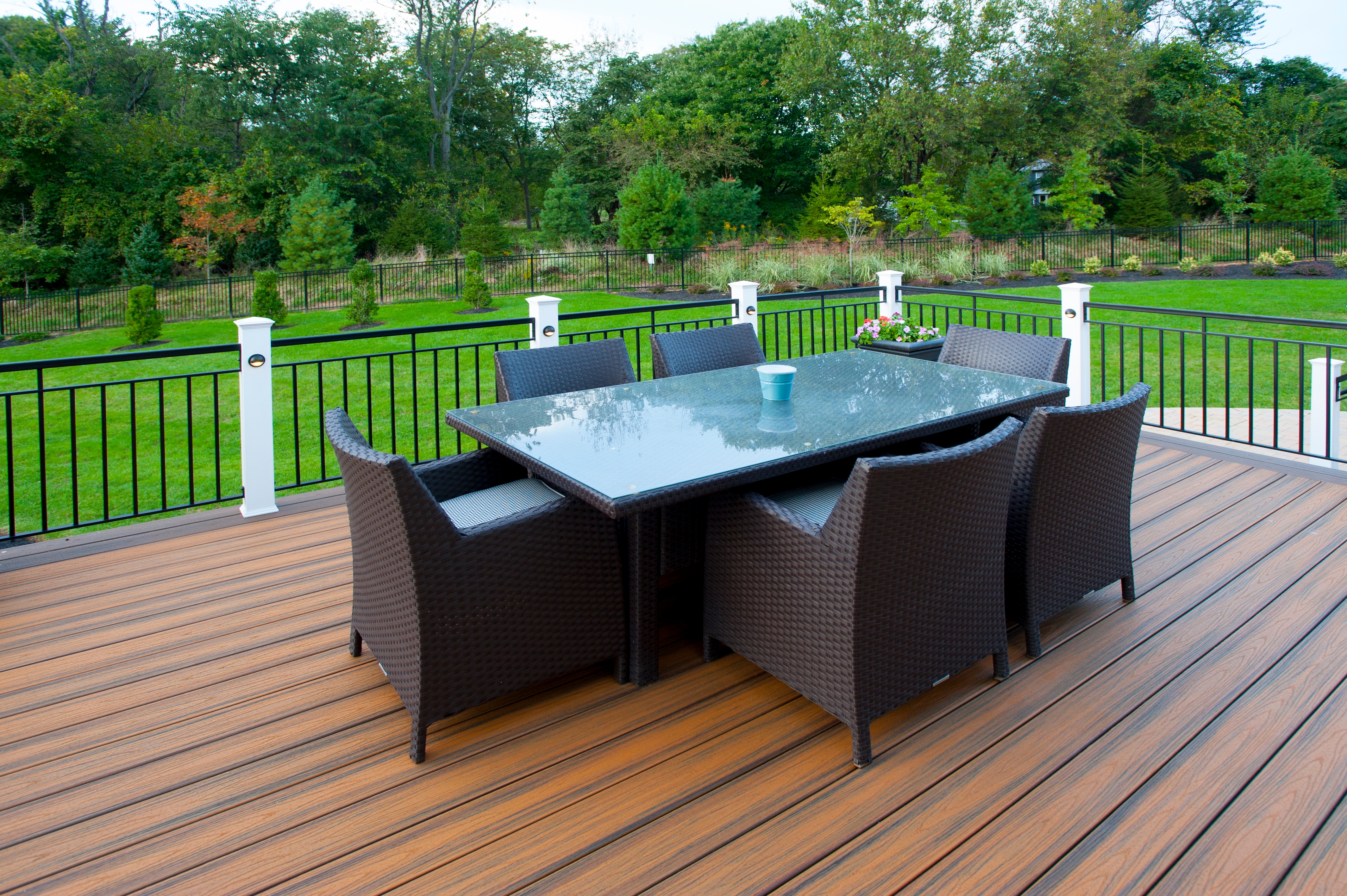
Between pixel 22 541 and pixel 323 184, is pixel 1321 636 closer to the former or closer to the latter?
pixel 22 541

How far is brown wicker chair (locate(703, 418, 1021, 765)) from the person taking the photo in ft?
5.95

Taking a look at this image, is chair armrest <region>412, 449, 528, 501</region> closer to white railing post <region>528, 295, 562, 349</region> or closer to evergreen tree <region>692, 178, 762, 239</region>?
white railing post <region>528, 295, 562, 349</region>

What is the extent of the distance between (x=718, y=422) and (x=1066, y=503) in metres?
1.00

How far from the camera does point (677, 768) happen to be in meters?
1.91

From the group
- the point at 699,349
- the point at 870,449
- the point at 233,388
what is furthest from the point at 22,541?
the point at 233,388

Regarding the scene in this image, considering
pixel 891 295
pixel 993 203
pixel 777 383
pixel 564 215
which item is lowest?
pixel 777 383

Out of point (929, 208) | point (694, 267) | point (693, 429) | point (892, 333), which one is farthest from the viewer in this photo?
point (929, 208)

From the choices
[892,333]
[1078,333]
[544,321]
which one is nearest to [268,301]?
[544,321]

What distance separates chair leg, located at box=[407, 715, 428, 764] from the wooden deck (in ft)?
0.14

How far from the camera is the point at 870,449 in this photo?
91.2 inches

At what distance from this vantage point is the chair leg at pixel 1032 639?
235cm

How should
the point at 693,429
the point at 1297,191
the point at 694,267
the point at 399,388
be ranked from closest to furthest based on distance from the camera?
1. the point at 693,429
2. the point at 399,388
3. the point at 694,267
4. the point at 1297,191

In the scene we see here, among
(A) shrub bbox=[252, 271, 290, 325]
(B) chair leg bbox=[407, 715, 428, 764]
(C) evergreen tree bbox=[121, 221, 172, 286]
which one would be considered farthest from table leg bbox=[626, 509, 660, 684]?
(C) evergreen tree bbox=[121, 221, 172, 286]

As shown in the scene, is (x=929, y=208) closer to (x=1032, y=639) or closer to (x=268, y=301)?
(x=268, y=301)
